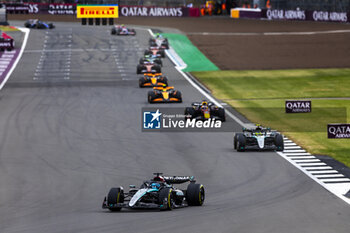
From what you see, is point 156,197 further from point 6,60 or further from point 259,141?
point 6,60

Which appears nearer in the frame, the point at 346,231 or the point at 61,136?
the point at 346,231

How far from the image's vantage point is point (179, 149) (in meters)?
35.6

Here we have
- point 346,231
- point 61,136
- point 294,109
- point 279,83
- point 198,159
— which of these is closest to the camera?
point 346,231

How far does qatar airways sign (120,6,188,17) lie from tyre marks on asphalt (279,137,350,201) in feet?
308

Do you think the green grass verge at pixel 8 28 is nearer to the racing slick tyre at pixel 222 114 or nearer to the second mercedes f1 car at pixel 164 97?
the second mercedes f1 car at pixel 164 97

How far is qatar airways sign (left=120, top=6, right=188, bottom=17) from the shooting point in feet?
422

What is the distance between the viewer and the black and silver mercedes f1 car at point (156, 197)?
22.8 meters

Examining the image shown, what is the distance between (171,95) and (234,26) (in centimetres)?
6016

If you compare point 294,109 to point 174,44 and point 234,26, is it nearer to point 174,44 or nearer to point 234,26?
point 174,44

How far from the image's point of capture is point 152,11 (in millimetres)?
129625

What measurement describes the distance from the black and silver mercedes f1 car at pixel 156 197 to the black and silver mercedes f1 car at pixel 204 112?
19617 millimetres

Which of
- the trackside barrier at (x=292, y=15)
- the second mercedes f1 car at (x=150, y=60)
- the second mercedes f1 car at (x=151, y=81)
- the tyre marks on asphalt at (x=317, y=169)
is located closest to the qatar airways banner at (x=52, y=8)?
the trackside barrier at (x=292, y=15)

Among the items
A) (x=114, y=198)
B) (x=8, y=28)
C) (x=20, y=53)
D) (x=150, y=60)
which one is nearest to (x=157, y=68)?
(x=150, y=60)

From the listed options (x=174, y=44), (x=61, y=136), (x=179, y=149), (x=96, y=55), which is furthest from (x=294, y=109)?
(x=174, y=44)
